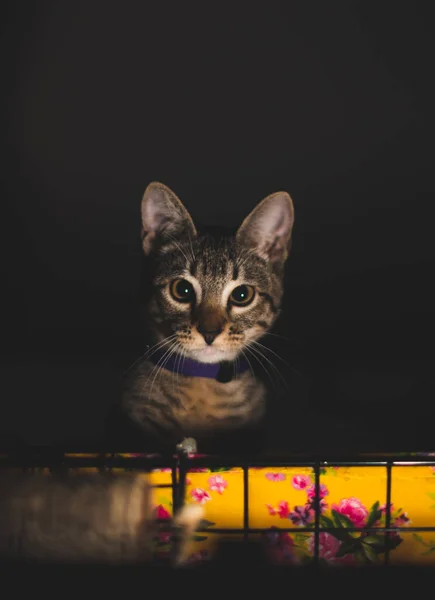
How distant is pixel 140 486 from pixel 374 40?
930 millimetres

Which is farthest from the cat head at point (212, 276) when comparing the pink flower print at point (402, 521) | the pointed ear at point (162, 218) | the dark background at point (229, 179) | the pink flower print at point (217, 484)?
the pink flower print at point (402, 521)

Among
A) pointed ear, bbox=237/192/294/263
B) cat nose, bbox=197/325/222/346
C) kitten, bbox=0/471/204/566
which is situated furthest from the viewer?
pointed ear, bbox=237/192/294/263

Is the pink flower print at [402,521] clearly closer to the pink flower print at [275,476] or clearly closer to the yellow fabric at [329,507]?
the yellow fabric at [329,507]

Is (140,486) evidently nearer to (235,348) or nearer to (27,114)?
(235,348)

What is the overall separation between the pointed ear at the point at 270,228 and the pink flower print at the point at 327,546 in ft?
1.70

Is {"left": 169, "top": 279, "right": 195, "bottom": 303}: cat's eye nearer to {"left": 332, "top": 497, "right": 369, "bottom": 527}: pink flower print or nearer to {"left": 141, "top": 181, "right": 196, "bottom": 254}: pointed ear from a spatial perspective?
→ {"left": 141, "top": 181, "right": 196, "bottom": 254}: pointed ear

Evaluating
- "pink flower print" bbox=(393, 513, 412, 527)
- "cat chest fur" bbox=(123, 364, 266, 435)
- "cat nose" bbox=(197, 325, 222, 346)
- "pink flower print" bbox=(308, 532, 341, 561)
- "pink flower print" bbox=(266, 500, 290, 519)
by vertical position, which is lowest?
"pink flower print" bbox=(308, 532, 341, 561)

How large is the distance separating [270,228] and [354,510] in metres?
0.53

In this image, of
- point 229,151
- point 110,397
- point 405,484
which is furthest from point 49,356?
point 405,484

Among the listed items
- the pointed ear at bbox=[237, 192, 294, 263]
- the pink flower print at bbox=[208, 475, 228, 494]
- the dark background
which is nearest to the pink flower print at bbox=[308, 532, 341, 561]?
the pink flower print at bbox=[208, 475, 228, 494]

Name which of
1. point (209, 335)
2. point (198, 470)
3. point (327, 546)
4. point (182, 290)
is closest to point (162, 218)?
point (182, 290)

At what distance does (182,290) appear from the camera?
960 mm

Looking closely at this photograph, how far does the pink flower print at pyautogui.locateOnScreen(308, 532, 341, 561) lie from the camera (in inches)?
27.5

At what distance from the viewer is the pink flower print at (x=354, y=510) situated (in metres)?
0.70
